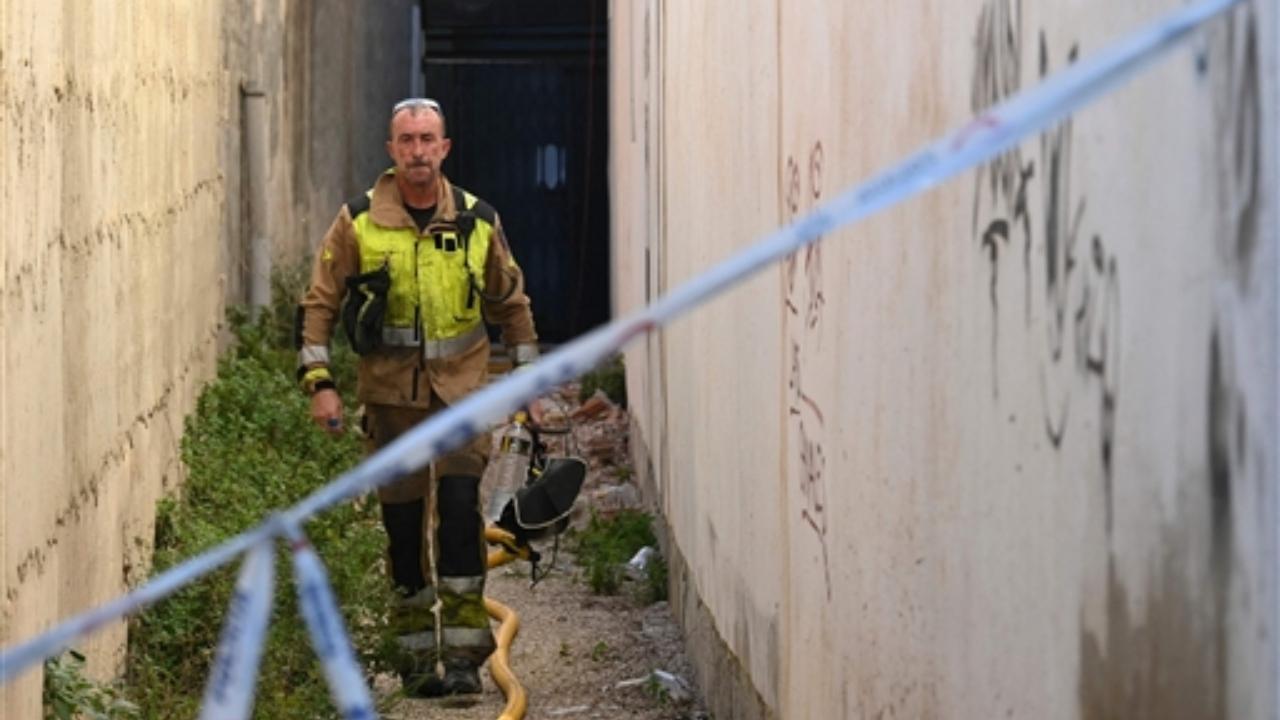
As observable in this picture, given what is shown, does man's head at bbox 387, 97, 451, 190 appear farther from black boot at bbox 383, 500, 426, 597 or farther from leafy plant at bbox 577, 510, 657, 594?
leafy plant at bbox 577, 510, 657, 594

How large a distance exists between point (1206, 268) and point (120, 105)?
6460mm

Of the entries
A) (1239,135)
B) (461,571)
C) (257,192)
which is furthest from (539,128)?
(1239,135)

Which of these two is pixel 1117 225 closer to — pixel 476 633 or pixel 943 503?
pixel 943 503

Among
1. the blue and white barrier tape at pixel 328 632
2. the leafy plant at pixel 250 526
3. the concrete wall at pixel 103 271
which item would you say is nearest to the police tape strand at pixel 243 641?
the blue and white barrier tape at pixel 328 632

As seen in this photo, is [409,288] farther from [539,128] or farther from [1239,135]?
[539,128]

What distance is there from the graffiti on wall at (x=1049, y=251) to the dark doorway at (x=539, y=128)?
17053 mm

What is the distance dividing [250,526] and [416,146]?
156 cm

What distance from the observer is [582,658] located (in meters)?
9.48

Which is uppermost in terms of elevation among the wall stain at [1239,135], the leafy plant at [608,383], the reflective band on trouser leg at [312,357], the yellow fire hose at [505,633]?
the wall stain at [1239,135]

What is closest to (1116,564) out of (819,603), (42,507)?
(819,603)

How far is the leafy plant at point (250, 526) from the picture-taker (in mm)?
7781

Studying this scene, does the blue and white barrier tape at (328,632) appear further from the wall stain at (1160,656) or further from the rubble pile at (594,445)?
the rubble pile at (594,445)

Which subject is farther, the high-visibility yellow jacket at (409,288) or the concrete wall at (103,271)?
the high-visibility yellow jacket at (409,288)

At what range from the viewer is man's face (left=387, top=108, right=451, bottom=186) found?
28.3 feet
